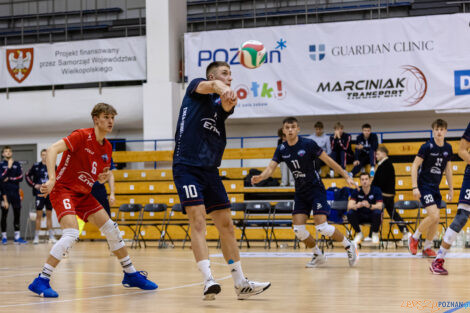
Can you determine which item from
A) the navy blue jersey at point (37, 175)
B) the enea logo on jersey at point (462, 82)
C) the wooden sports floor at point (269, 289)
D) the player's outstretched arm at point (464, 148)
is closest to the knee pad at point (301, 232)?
the wooden sports floor at point (269, 289)

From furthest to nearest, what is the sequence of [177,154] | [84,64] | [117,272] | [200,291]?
[84,64] → [117,272] → [200,291] → [177,154]

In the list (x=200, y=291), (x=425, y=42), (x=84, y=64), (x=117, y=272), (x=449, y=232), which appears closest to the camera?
(x=200, y=291)

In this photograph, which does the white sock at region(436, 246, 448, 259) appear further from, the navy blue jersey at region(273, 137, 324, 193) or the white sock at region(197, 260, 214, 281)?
the white sock at region(197, 260, 214, 281)

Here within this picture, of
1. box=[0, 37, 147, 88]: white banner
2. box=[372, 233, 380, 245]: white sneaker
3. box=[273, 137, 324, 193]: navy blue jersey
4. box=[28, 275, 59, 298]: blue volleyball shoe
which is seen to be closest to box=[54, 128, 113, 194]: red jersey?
box=[28, 275, 59, 298]: blue volleyball shoe

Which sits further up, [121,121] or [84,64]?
[84,64]

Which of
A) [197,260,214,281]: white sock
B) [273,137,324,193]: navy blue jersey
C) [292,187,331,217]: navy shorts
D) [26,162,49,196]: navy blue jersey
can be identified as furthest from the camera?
[26,162,49,196]: navy blue jersey

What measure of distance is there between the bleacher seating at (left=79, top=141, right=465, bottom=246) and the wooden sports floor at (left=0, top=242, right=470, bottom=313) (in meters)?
4.66

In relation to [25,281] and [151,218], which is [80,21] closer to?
[151,218]

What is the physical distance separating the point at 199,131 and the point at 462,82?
1272 centimetres

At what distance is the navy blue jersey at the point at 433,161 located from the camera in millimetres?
10502

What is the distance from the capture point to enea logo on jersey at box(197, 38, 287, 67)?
18.3 meters

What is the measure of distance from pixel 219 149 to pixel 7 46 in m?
16.6

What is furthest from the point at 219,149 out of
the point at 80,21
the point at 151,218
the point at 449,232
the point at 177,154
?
the point at 80,21

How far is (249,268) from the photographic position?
9.62m
